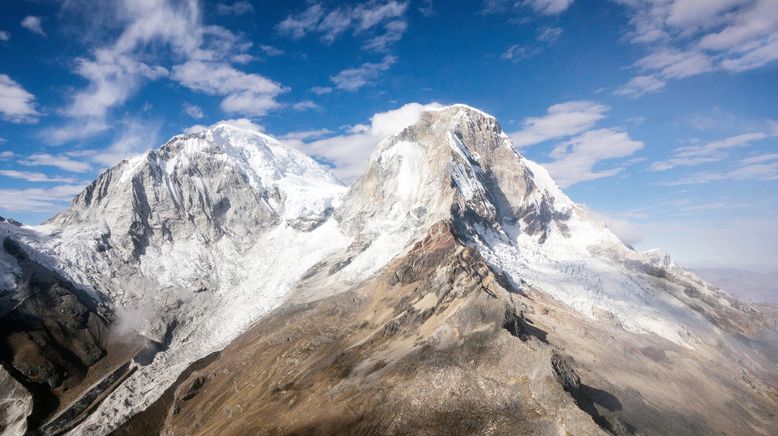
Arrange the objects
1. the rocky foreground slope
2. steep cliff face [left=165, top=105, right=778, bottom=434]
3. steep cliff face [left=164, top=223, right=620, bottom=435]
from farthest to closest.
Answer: the rocky foreground slope < steep cliff face [left=165, top=105, right=778, bottom=434] < steep cliff face [left=164, top=223, right=620, bottom=435]

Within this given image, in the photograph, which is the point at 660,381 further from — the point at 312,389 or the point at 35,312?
the point at 35,312

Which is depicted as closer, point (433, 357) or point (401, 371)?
point (433, 357)

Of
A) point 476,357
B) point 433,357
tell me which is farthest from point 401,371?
point 476,357

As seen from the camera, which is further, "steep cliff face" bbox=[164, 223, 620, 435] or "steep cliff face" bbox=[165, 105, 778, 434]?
"steep cliff face" bbox=[165, 105, 778, 434]

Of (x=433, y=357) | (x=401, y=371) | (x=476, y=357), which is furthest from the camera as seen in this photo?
(x=401, y=371)

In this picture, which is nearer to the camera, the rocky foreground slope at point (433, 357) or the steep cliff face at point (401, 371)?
the steep cliff face at point (401, 371)

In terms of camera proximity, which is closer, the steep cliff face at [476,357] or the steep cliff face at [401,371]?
the steep cliff face at [401,371]

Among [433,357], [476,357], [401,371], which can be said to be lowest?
[401,371]

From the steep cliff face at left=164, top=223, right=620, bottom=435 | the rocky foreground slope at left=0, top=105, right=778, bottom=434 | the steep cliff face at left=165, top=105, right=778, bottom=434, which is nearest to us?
the steep cliff face at left=164, top=223, right=620, bottom=435

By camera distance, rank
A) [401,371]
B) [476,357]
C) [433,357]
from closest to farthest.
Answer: [476,357]
[433,357]
[401,371]

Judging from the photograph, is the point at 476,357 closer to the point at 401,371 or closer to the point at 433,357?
the point at 433,357

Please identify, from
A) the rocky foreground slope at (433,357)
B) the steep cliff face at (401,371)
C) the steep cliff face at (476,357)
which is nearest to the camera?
the steep cliff face at (401,371)

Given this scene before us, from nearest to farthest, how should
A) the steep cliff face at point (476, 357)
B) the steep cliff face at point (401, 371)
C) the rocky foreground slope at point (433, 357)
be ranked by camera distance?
the steep cliff face at point (401, 371), the steep cliff face at point (476, 357), the rocky foreground slope at point (433, 357)

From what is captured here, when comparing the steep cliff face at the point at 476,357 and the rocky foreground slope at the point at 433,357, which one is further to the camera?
the rocky foreground slope at the point at 433,357
